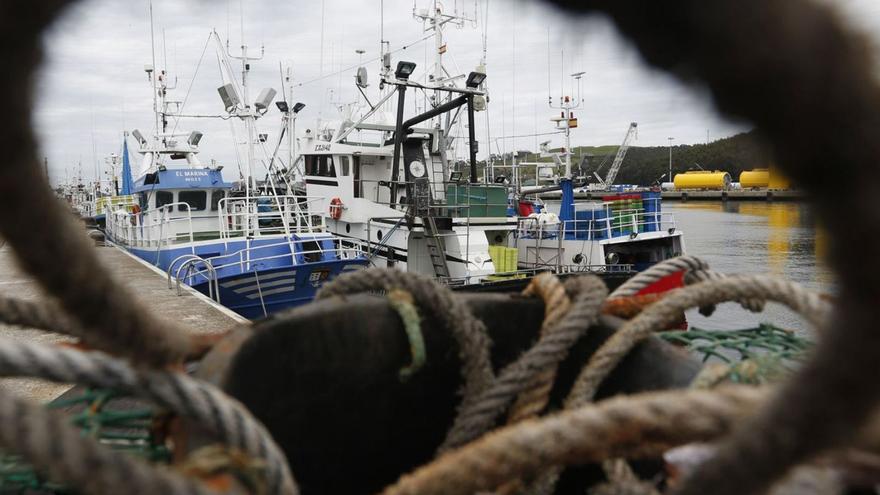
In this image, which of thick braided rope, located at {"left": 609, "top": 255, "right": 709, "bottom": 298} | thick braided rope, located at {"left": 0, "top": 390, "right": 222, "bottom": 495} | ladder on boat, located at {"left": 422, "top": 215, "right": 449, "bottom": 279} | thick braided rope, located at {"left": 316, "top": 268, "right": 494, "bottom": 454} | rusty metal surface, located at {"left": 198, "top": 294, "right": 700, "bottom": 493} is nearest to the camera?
thick braided rope, located at {"left": 0, "top": 390, "right": 222, "bottom": 495}

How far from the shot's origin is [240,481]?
870 millimetres

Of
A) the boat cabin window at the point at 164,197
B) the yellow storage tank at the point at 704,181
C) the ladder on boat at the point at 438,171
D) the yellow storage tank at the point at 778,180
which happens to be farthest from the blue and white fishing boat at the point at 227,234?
the yellow storage tank at the point at 704,181

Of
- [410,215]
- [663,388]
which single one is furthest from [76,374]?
[410,215]

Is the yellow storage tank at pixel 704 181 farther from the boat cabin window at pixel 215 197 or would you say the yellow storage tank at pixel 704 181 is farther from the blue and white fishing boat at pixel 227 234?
the boat cabin window at pixel 215 197

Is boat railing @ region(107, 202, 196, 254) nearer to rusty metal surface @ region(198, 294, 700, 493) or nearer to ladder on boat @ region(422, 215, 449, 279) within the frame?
ladder on boat @ region(422, 215, 449, 279)

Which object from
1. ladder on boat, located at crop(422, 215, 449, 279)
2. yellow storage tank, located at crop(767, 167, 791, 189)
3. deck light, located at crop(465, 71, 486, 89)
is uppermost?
deck light, located at crop(465, 71, 486, 89)

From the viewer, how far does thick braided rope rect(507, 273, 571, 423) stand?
1.46 metres

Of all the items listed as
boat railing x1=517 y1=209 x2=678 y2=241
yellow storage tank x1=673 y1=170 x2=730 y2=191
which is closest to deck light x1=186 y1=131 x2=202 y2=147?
boat railing x1=517 y1=209 x2=678 y2=241

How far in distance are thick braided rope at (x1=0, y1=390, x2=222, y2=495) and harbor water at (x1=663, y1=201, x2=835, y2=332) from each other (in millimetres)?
731

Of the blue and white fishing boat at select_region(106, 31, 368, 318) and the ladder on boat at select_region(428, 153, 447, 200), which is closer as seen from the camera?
the blue and white fishing boat at select_region(106, 31, 368, 318)

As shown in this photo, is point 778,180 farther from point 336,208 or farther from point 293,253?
point 336,208

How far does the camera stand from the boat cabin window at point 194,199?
43.1ft

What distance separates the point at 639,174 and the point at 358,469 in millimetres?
80611

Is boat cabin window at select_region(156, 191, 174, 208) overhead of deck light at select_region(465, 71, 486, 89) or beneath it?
beneath
